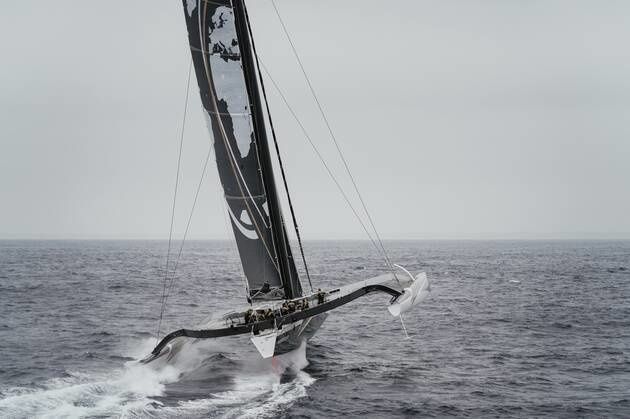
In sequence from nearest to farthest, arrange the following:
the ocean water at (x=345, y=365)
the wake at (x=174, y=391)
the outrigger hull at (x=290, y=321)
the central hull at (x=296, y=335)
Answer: the wake at (x=174, y=391) < the ocean water at (x=345, y=365) < the outrigger hull at (x=290, y=321) < the central hull at (x=296, y=335)

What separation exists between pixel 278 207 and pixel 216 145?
9.77ft

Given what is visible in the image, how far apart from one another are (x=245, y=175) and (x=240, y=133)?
141cm

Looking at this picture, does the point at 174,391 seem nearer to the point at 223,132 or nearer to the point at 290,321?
the point at 290,321

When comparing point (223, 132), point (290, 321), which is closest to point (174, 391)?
point (290, 321)

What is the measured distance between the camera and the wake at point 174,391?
50.9ft

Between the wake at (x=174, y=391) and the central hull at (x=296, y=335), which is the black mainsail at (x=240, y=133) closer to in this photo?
the central hull at (x=296, y=335)

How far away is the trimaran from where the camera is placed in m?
19.8

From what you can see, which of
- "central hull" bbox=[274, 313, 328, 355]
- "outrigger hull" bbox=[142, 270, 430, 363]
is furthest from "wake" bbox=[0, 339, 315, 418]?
"outrigger hull" bbox=[142, 270, 430, 363]

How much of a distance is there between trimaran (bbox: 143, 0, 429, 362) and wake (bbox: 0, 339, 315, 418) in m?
0.91

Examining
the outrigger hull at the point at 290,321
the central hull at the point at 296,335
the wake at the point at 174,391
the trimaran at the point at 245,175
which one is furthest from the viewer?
the trimaran at the point at 245,175

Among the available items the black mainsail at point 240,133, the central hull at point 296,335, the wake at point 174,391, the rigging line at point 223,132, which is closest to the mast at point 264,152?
the black mainsail at point 240,133

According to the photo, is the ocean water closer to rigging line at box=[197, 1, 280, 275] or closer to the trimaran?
the trimaran

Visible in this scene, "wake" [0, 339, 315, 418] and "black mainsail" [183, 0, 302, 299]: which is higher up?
"black mainsail" [183, 0, 302, 299]

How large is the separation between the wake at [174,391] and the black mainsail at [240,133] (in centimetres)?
278
